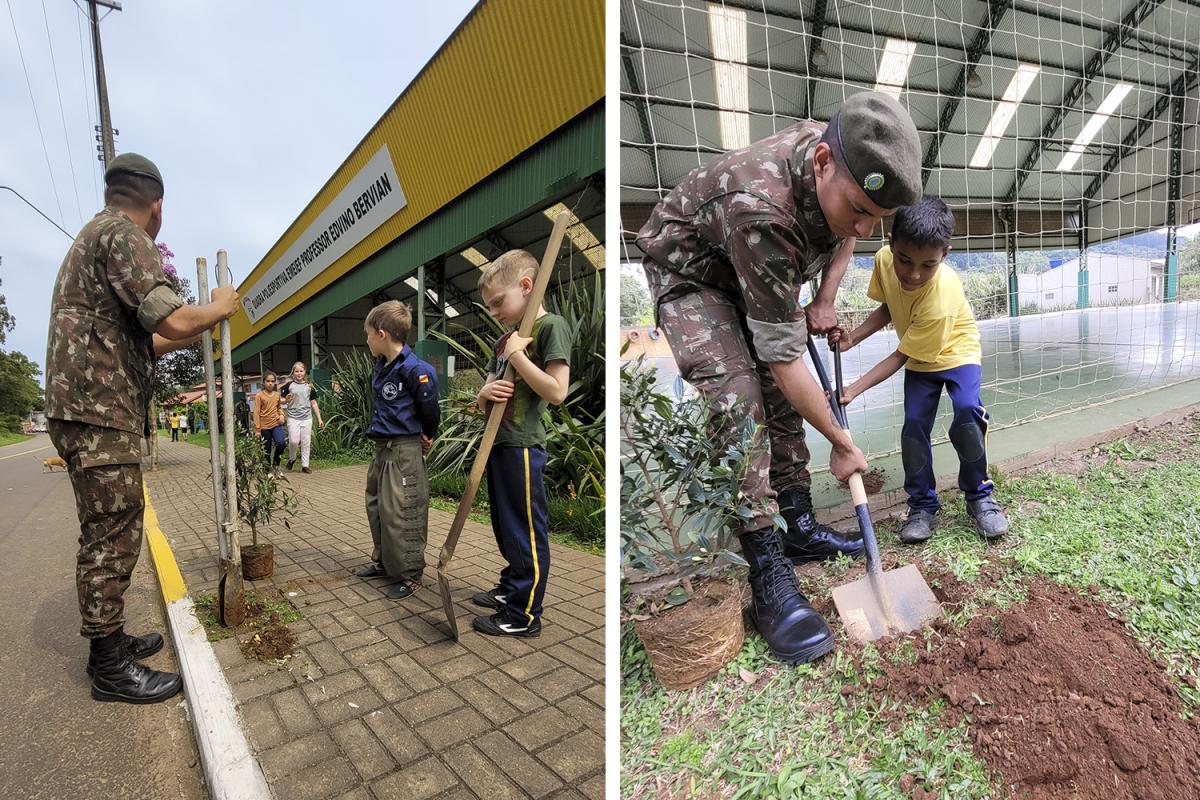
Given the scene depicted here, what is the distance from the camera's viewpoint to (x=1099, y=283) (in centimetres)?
281

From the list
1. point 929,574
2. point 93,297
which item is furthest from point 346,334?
point 929,574

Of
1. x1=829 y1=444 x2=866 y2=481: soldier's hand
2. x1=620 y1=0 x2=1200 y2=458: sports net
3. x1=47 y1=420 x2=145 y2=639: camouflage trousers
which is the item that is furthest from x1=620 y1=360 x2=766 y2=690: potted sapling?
x1=47 y1=420 x2=145 y2=639: camouflage trousers

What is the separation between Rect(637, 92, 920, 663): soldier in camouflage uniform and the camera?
4.00ft

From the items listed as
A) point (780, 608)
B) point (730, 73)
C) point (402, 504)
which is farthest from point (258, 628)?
point (730, 73)

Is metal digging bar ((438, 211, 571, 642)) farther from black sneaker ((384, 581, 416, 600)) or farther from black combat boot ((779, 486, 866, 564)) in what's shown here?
black combat boot ((779, 486, 866, 564))

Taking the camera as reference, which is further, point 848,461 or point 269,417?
point 269,417

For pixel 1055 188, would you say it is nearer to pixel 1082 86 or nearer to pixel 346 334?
pixel 1082 86

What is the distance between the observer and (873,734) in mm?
1141

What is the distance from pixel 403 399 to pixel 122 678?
1361mm

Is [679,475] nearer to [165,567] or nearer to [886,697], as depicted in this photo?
[886,697]

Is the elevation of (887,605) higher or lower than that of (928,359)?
lower

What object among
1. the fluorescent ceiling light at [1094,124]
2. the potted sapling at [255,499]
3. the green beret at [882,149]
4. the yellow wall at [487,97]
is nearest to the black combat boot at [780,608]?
the green beret at [882,149]

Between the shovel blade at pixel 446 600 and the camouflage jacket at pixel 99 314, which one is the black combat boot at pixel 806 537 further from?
the camouflage jacket at pixel 99 314

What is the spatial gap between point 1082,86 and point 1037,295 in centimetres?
122
